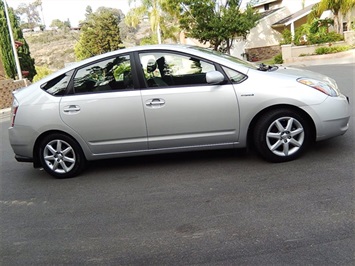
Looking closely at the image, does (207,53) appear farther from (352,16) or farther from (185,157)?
(352,16)

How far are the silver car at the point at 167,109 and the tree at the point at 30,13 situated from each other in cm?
9188

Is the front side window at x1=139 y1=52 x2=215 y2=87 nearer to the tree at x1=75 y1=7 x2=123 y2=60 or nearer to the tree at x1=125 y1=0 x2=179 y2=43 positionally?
the tree at x1=125 y1=0 x2=179 y2=43

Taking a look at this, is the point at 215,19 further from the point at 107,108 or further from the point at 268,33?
the point at 107,108

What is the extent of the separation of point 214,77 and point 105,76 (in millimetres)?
1450

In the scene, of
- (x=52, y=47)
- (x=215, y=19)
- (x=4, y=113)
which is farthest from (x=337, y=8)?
(x=52, y=47)

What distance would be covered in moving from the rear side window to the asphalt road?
1.21 m

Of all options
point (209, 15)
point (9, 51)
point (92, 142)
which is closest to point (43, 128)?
point (92, 142)

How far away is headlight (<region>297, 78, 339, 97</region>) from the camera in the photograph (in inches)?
178

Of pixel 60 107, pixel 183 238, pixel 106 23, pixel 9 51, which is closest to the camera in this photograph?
pixel 183 238

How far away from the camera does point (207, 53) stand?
483 centimetres

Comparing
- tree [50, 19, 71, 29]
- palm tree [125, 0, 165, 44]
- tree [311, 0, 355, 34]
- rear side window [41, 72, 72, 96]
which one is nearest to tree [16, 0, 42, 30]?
tree [50, 19, 71, 29]

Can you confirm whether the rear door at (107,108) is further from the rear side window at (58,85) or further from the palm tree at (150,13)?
the palm tree at (150,13)

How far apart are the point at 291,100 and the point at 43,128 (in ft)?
10.5

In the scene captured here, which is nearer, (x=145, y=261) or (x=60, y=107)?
(x=145, y=261)
